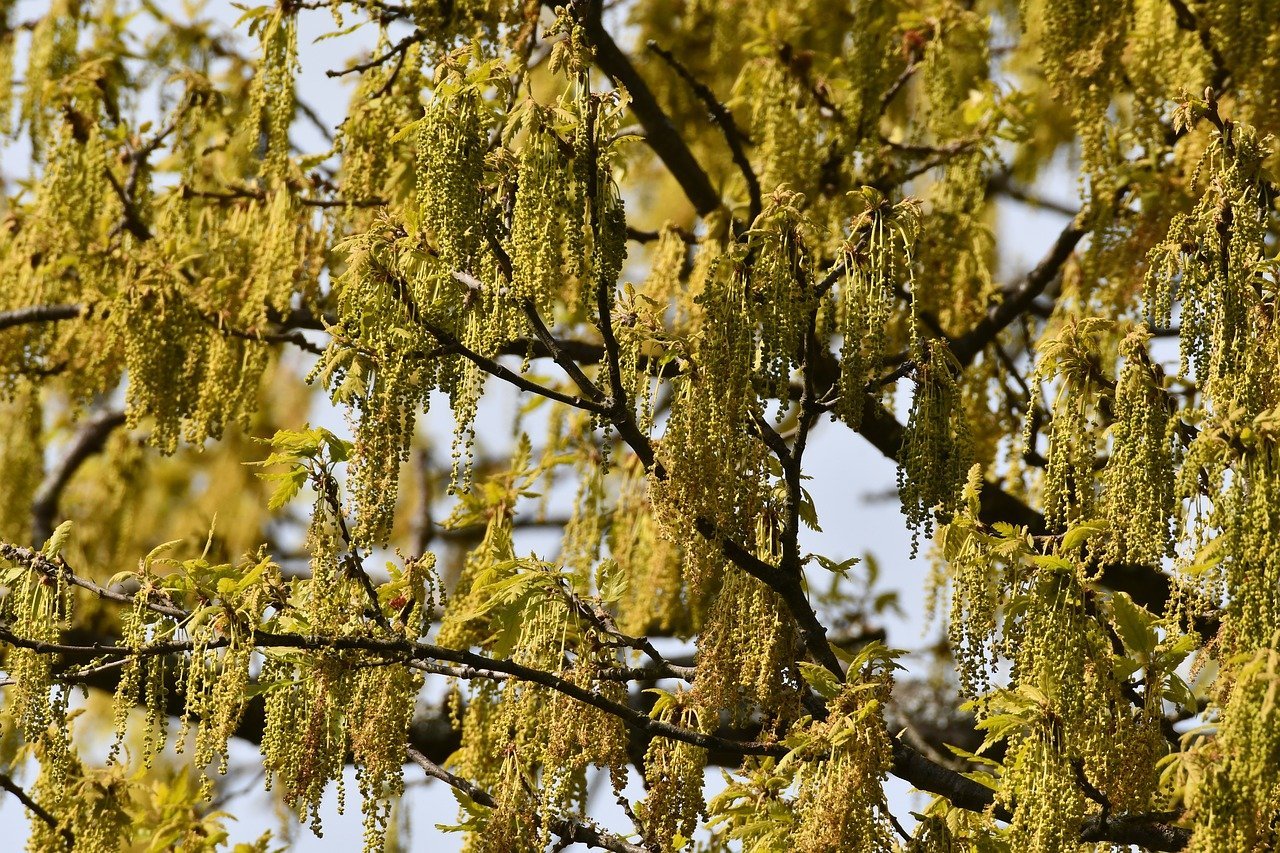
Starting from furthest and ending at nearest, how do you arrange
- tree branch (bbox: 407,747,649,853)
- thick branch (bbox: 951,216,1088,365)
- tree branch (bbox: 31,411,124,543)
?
tree branch (bbox: 31,411,124,543), thick branch (bbox: 951,216,1088,365), tree branch (bbox: 407,747,649,853)

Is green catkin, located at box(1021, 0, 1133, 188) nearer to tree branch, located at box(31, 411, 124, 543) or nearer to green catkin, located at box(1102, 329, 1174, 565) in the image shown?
green catkin, located at box(1102, 329, 1174, 565)

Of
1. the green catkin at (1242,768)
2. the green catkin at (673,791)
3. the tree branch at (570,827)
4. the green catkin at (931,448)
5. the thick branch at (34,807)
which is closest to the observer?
the green catkin at (1242,768)

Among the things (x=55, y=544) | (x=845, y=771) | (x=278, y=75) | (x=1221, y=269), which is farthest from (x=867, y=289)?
(x=278, y=75)

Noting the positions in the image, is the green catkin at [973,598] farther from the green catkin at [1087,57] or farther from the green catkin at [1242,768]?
the green catkin at [1087,57]

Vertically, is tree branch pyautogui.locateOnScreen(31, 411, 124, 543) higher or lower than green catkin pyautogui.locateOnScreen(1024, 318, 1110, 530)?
higher

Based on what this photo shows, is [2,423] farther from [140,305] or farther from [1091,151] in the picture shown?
[1091,151]

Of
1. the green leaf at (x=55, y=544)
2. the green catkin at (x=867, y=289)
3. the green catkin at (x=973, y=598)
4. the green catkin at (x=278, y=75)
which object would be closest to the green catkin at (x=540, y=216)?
the green catkin at (x=867, y=289)

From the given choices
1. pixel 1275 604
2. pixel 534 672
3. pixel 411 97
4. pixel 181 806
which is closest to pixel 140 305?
pixel 411 97

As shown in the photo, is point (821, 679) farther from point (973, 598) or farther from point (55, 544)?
point (55, 544)

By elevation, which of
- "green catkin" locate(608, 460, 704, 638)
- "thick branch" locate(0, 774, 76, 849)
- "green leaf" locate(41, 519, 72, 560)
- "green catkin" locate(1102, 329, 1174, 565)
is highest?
"green catkin" locate(608, 460, 704, 638)

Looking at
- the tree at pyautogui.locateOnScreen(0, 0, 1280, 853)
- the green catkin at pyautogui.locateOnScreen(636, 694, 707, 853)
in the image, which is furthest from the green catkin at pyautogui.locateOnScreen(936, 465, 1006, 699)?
the green catkin at pyautogui.locateOnScreen(636, 694, 707, 853)

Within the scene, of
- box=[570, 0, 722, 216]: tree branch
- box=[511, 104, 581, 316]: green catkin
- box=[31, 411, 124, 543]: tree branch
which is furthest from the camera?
box=[31, 411, 124, 543]: tree branch

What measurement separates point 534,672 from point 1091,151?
8.69 ft

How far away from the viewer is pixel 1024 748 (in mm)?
2945
